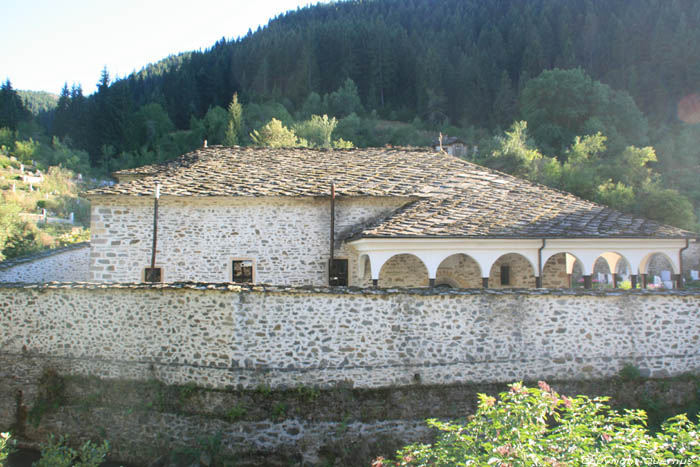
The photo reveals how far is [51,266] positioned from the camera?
17.1m

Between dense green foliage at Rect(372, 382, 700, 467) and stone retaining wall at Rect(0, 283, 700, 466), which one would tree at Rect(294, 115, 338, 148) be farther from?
dense green foliage at Rect(372, 382, 700, 467)

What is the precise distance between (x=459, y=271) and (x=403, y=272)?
1.53 m

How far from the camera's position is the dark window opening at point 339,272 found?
1353 cm

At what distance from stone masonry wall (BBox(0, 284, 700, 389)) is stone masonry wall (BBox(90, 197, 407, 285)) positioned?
3355 mm

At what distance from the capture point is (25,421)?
32.1ft

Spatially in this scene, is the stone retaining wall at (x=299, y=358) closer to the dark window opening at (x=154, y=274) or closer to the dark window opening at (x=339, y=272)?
the dark window opening at (x=154, y=274)

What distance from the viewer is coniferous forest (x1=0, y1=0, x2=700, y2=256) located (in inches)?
1624

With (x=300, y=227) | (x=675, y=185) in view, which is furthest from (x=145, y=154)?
(x=675, y=185)

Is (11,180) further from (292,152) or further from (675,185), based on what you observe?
(675,185)

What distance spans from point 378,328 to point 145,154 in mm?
48765

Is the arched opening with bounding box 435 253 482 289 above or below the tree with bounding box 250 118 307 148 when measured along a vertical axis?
below

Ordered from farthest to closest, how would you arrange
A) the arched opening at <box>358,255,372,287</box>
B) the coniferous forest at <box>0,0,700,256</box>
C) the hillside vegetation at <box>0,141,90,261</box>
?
the coniferous forest at <box>0,0,700,256</box>
the hillside vegetation at <box>0,141,90,261</box>
the arched opening at <box>358,255,372,287</box>

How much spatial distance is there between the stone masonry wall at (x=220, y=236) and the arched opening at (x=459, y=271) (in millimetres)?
2200

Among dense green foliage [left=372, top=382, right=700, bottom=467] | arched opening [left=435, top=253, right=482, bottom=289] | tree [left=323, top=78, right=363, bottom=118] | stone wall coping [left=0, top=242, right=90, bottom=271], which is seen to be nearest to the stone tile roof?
arched opening [left=435, top=253, right=482, bottom=289]
